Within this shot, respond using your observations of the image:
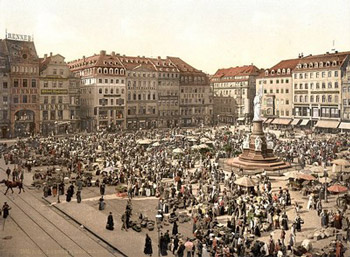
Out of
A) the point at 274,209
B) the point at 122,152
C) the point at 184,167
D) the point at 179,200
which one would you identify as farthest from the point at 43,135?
the point at 274,209

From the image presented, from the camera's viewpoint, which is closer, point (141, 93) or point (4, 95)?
point (4, 95)

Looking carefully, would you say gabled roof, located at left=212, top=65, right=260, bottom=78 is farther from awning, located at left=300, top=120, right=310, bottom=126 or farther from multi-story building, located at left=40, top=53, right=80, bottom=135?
multi-story building, located at left=40, top=53, right=80, bottom=135

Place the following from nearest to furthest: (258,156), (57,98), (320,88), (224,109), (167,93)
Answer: (258,156) < (57,98) < (320,88) < (167,93) < (224,109)

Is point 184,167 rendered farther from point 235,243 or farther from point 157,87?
point 157,87

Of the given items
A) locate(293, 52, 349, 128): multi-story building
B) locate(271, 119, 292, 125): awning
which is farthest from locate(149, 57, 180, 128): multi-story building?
locate(293, 52, 349, 128): multi-story building

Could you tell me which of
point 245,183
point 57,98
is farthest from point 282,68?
point 245,183

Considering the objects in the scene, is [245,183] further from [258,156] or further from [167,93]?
[167,93]
